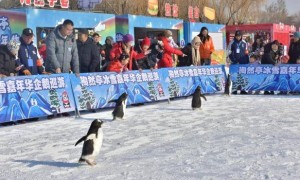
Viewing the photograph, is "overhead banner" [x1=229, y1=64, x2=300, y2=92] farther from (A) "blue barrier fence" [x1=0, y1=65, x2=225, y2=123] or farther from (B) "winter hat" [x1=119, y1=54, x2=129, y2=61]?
(B) "winter hat" [x1=119, y1=54, x2=129, y2=61]

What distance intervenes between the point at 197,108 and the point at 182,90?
2.41 metres

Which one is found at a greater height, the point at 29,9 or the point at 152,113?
the point at 29,9

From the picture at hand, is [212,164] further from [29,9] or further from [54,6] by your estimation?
[54,6]

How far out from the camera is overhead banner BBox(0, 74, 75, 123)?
889cm

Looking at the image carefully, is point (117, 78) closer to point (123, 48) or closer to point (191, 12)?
point (123, 48)

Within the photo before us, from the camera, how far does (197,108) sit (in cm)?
1064

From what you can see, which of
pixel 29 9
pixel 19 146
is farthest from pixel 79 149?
pixel 29 9

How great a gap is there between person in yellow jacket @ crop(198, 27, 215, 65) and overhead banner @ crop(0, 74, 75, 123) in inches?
213

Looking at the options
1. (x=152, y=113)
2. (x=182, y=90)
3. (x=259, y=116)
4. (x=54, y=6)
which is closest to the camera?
(x=259, y=116)

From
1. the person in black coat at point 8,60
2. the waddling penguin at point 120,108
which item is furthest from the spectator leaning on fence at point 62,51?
the waddling penguin at point 120,108

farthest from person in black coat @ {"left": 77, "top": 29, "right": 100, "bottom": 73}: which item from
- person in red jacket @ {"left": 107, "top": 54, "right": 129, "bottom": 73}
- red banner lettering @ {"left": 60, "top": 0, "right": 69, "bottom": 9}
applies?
red banner lettering @ {"left": 60, "top": 0, "right": 69, "bottom": 9}

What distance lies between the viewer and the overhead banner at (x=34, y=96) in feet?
29.2

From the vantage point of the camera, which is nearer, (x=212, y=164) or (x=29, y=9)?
(x=212, y=164)

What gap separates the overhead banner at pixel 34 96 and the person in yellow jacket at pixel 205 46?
17.8ft
